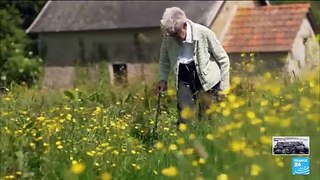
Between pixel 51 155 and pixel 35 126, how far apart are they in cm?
78

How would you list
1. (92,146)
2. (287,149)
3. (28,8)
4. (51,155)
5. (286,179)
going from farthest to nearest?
(28,8)
(92,146)
(51,155)
(287,149)
(286,179)

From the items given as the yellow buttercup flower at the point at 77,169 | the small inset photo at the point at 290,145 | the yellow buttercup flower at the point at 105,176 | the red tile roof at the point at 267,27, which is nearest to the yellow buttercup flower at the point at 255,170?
the small inset photo at the point at 290,145

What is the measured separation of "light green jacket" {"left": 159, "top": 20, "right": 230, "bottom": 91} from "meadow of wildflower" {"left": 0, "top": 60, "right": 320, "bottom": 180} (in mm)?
368

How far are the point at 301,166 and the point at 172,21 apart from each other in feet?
8.45

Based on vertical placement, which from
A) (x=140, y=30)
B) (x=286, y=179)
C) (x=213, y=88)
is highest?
(x=140, y=30)

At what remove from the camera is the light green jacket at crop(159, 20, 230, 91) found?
6.90 metres

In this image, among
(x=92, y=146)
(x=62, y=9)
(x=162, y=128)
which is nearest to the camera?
(x=92, y=146)

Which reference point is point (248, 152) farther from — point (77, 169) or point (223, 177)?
point (77, 169)

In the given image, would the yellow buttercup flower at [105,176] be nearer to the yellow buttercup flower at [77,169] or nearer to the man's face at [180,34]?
the yellow buttercup flower at [77,169]

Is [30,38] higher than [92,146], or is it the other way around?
[30,38]

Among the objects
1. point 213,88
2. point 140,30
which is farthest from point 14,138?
point 140,30

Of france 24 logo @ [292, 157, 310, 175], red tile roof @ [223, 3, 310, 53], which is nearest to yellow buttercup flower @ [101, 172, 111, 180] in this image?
france 24 logo @ [292, 157, 310, 175]

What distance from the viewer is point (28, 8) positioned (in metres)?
38.4

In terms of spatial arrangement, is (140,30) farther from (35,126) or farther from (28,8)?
(35,126)
